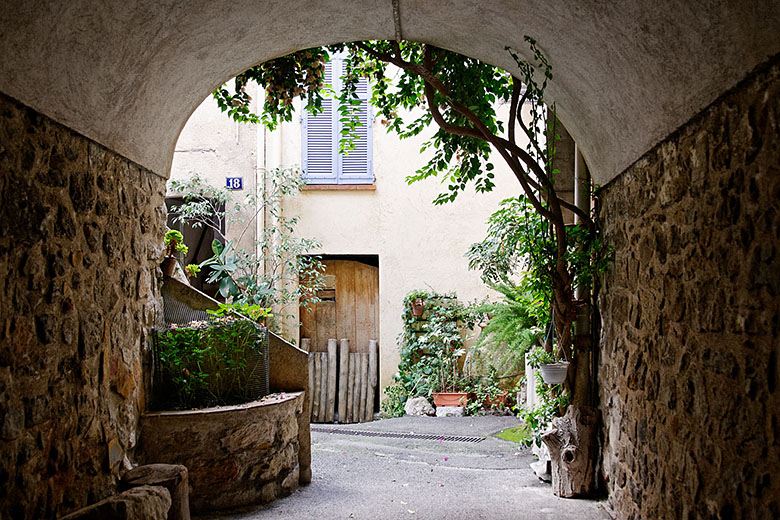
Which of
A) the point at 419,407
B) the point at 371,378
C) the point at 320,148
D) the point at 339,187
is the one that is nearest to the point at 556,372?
the point at 419,407

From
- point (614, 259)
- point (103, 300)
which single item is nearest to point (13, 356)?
point (103, 300)

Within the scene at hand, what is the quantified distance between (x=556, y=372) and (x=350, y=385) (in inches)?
176

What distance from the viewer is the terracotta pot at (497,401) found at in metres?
7.69


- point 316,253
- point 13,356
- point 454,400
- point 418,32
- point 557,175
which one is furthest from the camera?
point 316,253

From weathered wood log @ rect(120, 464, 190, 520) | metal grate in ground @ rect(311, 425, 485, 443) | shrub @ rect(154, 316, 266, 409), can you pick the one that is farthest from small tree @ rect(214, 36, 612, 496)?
weathered wood log @ rect(120, 464, 190, 520)

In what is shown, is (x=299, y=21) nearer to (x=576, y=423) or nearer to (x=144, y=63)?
(x=144, y=63)

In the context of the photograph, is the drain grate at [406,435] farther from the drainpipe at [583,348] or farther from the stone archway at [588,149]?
the stone archway at [588,149]

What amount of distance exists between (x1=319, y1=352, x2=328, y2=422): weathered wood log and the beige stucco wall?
535mm

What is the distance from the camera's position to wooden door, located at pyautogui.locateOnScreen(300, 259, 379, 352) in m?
8.55

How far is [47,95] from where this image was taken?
242cm

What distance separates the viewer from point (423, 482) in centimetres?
470

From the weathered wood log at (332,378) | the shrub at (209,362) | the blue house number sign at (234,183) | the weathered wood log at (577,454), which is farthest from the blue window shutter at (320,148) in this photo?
the weathered wood log at (577,454)

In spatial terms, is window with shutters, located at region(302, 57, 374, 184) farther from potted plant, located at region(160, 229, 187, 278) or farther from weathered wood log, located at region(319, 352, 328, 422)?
potted plant, located at region(160, 229, 187, 278)

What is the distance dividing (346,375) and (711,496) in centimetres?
633
